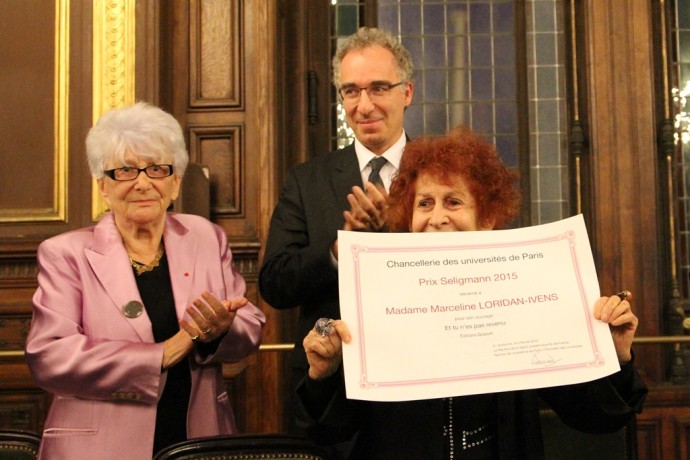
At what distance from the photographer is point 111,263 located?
2.32 meters

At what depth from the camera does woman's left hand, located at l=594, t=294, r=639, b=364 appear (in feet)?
5.66

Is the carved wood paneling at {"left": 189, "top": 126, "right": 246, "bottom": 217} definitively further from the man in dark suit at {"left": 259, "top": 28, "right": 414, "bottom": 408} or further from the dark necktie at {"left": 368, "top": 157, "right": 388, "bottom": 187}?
the dark necktie at {"left": 368, "top": 157, "right": 388, "bottom": 187}

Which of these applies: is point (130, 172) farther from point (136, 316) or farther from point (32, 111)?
point (32, 111)

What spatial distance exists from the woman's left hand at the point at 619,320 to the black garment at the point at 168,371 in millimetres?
1140

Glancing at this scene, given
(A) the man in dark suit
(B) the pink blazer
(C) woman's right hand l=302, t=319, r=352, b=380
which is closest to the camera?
(C) woman's right hand l=302, t=319, r=352, b=380

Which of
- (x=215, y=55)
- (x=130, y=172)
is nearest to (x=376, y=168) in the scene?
(x=130, y=172)

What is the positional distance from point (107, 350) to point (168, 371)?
7.5 inches

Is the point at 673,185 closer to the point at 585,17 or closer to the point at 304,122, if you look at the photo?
the point at 585,17

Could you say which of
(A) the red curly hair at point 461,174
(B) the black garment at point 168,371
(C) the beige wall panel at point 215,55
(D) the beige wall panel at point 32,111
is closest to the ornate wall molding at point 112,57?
(D) the beige wall panel at point 32,111

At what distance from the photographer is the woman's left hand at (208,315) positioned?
7.22 feet

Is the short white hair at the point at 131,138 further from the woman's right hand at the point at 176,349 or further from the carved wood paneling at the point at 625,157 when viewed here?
the carved wood paneling at the point at 625,157

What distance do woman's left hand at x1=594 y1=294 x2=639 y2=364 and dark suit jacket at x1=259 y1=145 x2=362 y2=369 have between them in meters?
0.78

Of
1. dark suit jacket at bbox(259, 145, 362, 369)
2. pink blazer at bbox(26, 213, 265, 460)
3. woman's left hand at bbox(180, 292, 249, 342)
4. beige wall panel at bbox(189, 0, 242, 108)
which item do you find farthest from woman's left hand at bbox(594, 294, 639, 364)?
beige wall panel at bbox(189, 0, 242, 108)

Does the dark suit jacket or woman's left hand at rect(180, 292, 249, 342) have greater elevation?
the dark suit jacket
